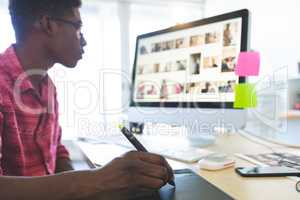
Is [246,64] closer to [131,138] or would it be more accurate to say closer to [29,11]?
[131,138]

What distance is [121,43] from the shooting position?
8.36 feet

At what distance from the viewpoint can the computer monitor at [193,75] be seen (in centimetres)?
97

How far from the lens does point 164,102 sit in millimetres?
1170

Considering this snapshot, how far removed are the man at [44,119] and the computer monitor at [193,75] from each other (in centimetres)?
42

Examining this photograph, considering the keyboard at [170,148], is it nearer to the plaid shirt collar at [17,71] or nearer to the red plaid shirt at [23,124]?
the red plaid shirt at [23,124]

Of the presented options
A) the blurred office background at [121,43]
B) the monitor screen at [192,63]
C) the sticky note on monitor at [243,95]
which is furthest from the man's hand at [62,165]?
the blurred office background at [121,43]

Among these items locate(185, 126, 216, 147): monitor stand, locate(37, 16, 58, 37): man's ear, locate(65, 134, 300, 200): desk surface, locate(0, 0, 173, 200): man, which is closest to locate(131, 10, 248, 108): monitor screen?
locate(185, 126, 216, 147): monitor stand

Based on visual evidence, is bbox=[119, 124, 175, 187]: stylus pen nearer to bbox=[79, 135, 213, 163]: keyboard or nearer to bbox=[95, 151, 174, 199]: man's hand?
bbox=[95, 151, 174, 199]: man's hand

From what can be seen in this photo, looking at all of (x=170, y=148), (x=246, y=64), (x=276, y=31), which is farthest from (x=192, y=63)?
(x=276, y=31)

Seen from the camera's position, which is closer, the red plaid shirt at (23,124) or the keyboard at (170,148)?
the red plaid shirt at (23,124)

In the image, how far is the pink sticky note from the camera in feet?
3.03

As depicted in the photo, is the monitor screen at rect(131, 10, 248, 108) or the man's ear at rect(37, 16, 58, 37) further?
the monitor screen at rect(131, 10, 248, 108)

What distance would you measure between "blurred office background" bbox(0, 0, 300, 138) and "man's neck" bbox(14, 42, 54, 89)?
2.96 ft

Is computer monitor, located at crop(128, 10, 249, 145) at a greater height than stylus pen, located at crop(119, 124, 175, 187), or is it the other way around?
computer monitor, located at crop(128, 10, 249, 145)
